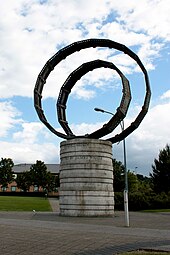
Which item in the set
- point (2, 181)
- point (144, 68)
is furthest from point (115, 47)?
point (2, 181)

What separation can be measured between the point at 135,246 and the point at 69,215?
46.2ft

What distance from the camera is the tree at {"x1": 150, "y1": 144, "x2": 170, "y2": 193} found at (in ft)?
182

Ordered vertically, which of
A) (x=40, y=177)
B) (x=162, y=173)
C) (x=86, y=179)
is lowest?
(x=86, y=179)

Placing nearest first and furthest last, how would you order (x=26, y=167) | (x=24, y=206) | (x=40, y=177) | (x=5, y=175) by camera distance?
(x=24, y=206) → (x=40, y=177) → (x=5, y=175) → (x=26, y=167)

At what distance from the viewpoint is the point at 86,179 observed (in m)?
24.9

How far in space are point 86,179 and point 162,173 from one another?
33.3 meters

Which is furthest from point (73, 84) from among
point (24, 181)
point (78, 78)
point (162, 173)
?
point (24, 181)

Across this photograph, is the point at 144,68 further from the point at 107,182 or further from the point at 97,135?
the point at 107,182

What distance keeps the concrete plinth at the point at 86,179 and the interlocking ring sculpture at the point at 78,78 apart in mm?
1323

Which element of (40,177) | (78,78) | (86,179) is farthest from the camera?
(40,177)

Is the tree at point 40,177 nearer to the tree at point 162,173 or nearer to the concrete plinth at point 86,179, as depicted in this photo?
the tree at point 162,173

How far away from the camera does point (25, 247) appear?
443 inches

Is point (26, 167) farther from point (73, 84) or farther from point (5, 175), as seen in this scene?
point (73, 84)

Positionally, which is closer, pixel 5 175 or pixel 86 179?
pixel 86 179
